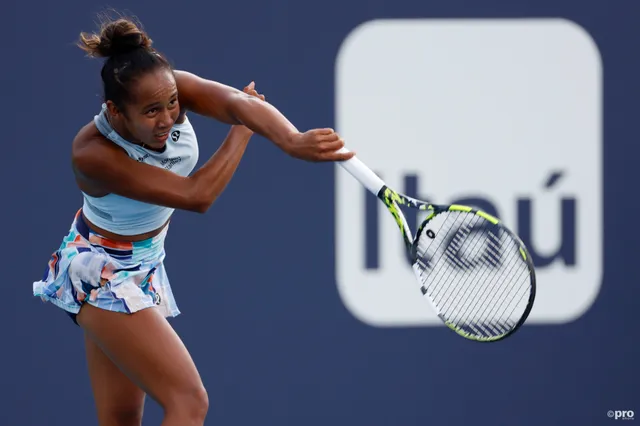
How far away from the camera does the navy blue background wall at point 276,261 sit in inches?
154

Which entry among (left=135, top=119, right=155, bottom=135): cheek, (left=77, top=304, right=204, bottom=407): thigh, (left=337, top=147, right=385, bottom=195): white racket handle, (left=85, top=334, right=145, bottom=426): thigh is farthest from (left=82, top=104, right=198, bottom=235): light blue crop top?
(left=337, top=147, right=385, bottom=195): white racket handle

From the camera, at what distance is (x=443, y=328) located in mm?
4148

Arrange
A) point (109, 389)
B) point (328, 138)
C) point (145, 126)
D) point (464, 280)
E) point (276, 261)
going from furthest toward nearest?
point (276, 261)
point (464, 280)
point (109, 389)
point (145, 126)
point (328, 138)

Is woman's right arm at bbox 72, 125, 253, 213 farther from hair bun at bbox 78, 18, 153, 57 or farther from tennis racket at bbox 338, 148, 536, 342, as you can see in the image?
tennis racket at bbox 338, 148, 536, 342

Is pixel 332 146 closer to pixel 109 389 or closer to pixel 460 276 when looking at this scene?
pixel 460 276

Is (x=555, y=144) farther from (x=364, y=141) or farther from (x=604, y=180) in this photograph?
(x=364, y=141)

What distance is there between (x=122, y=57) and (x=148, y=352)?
72 cm

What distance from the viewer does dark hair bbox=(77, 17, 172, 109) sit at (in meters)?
2.58

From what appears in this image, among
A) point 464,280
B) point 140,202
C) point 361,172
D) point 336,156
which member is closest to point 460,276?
point 464,280

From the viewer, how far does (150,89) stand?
2.56 meters

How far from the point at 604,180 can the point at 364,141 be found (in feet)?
3.14

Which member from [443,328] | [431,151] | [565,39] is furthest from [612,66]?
[443,328]

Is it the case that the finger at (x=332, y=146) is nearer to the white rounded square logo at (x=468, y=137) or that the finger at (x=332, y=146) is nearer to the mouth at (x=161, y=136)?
the mouth at (x=161, y=136)

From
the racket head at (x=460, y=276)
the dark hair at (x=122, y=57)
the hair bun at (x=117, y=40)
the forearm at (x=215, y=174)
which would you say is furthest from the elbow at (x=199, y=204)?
the racket head at (x=460, y=276)
